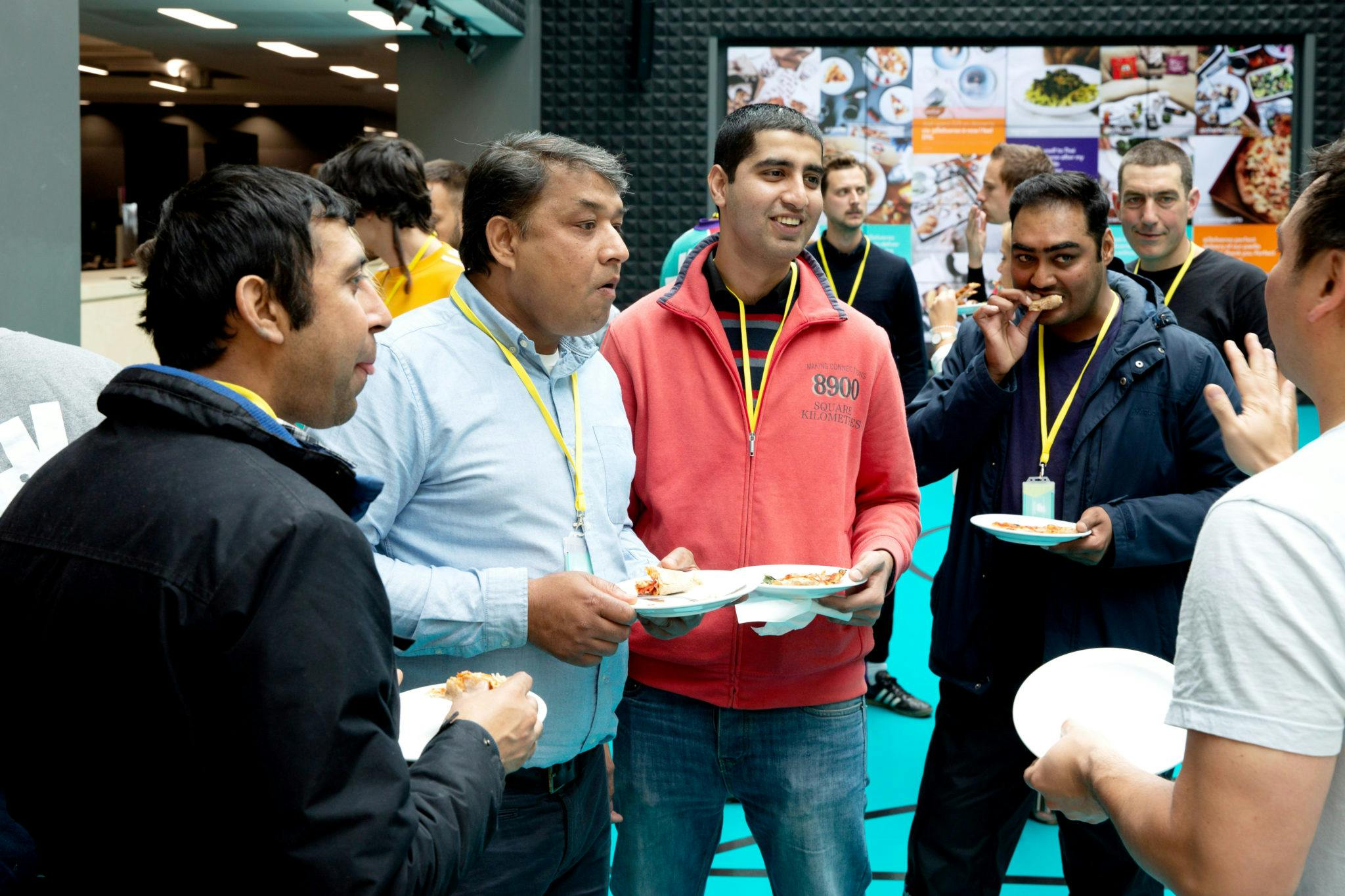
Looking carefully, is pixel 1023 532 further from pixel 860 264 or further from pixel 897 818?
pixel 860 264

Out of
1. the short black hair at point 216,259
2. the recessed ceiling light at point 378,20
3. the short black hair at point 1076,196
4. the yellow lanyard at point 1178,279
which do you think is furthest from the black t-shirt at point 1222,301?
the recessed ceiling light at point 378,20

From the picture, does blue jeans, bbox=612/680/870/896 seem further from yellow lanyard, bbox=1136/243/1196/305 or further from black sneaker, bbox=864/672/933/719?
black sneaker, bbox=864/672/933/719

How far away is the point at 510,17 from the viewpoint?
8500mm

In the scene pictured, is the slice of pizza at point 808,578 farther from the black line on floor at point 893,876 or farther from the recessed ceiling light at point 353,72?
the recessed ceiling light at point 353,72

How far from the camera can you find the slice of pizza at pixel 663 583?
1.96 metres

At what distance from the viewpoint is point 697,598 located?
76.8 inches

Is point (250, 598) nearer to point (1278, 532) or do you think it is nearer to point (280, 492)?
point (280, 492)

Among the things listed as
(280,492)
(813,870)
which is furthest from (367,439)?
(813,870)

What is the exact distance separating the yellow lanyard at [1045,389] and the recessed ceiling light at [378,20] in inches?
256

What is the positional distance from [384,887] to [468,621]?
725mm

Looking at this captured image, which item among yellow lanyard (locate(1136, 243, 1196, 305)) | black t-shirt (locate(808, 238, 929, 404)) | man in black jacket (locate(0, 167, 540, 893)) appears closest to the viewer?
man in black jacket (locate(0, 167, 540, 893))

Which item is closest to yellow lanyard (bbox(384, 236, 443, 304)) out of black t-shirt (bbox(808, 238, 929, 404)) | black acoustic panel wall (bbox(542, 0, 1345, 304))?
black t-shirt (bbox(808, 238, 929, 404))

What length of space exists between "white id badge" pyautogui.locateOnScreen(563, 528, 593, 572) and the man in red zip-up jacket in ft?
1.16

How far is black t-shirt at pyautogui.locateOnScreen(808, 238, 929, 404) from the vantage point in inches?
192
